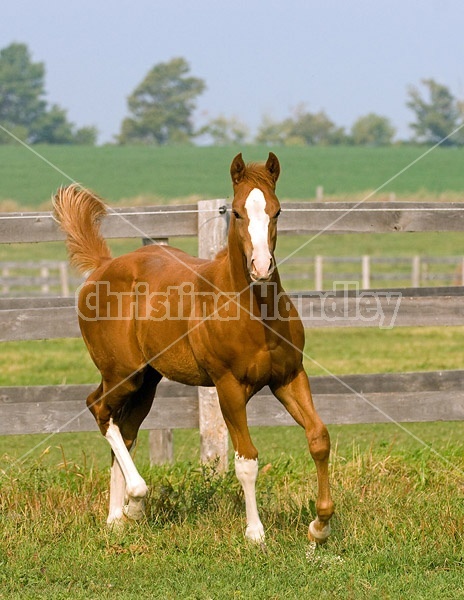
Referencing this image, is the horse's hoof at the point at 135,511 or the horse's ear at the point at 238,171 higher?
the horse's ear at the point at 238,171

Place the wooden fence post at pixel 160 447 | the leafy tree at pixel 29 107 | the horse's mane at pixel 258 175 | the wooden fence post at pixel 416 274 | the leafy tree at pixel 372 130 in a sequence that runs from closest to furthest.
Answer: the horse's mane at pixel 258 175 < the wooden fence post at pixel 160 447 < the wooden fence post at pixel 416 274 < the leafy tree at pixel 29 107 < the leafy tree at pixel 372 130

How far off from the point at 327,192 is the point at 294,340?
1960 inches

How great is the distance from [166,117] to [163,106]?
137 inches

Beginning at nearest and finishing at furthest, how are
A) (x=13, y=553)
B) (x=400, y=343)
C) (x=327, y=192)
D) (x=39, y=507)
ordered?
(x=13, y=553), (x=39, y=507), (x=400, y=343), (x=327, y=192)

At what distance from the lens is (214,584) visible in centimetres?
462

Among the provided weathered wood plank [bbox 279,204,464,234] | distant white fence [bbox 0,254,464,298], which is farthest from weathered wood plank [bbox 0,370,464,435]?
distant white fence [bbox 0,254,464,298]

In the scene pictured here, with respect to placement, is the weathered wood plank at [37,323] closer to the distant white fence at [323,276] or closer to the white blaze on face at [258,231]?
the white blaze on face at [258,231]

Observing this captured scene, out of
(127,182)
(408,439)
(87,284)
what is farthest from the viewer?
(127,182)

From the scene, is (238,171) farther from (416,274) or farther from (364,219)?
(416,274)

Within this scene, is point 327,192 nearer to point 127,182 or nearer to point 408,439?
point 127,182

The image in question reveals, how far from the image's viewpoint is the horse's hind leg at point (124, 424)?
567cm

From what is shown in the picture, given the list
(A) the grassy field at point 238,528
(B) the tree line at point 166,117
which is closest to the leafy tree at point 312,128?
(B) the tree line at point 166,117

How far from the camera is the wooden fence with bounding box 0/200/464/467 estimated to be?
22.3 feet

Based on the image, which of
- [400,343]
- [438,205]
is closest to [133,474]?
[438,205]
